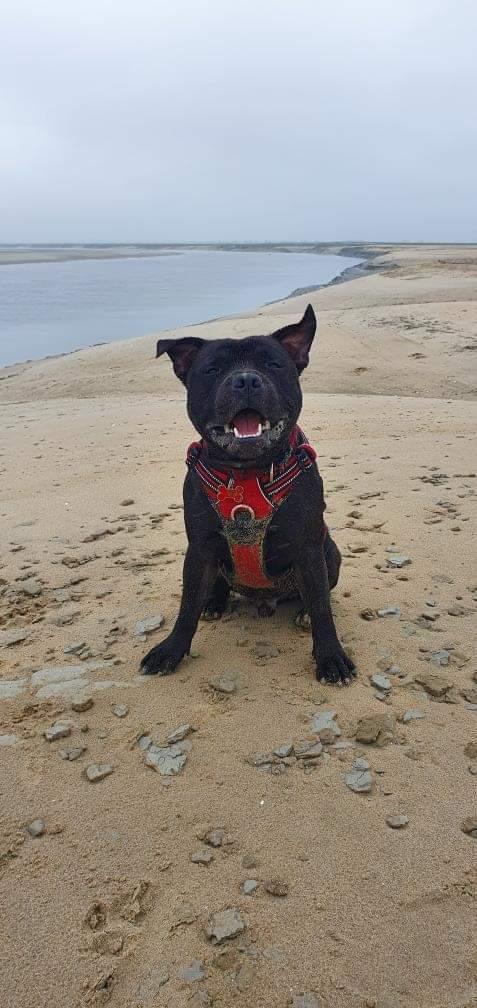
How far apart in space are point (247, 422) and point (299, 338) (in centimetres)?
62

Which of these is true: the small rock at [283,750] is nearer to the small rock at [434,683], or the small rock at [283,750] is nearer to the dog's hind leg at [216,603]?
the small rock at [434,683]

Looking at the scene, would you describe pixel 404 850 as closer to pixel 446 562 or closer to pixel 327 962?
pixel 327 962

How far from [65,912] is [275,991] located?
0.67 metres

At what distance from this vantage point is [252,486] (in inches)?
115

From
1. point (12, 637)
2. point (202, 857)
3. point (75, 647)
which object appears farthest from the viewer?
point (12, 637)

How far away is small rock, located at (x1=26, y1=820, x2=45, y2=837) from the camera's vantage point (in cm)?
229

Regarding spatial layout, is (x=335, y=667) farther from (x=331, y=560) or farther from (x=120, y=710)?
(x=120, y=710)

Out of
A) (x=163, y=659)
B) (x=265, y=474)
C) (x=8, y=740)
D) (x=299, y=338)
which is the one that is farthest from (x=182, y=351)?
(x=8, y=740)

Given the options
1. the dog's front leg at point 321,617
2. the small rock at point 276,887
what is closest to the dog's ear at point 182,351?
the dog's front leg at point 321,617

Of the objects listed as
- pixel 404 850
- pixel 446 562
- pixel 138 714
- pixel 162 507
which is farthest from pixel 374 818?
pixel 162 507

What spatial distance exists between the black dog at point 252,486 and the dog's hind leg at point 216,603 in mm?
389

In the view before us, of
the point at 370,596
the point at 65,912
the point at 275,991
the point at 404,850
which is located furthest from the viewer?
the point at 370,596

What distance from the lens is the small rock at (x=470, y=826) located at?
7.16 feet

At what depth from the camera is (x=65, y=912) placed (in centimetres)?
201
